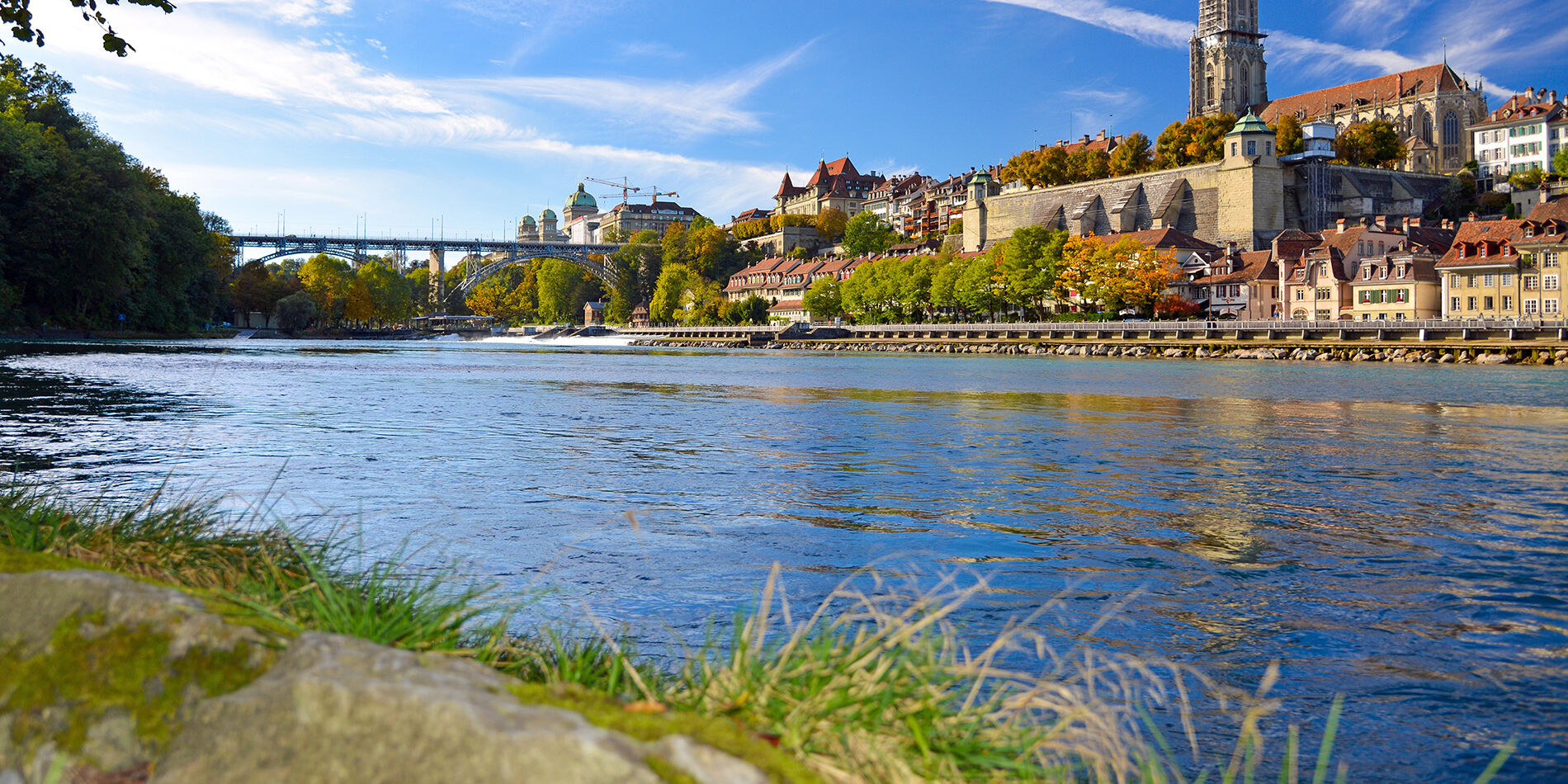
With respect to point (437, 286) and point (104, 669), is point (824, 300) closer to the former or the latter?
point (437, 286)

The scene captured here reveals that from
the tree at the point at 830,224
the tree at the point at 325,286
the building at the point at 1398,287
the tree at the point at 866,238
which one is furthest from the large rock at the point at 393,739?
the tree at the point at 830,224

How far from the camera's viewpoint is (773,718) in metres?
2.70

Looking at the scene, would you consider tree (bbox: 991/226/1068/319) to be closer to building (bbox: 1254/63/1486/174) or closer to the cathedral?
the cathedral

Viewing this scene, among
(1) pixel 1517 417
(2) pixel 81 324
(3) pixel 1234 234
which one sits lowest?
(1) pixel 1517 417

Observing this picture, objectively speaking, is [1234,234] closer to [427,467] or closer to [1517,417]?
[1517,417]

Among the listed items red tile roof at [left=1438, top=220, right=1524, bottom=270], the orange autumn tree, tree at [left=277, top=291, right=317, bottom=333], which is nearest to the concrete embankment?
the orange autumn tree

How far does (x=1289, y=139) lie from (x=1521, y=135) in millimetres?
27747

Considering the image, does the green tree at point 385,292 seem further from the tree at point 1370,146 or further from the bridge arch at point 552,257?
the tree at point 1370,146

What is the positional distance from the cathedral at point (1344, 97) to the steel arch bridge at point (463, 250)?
94.8 m

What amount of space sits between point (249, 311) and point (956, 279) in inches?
3155

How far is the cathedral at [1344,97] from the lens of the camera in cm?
12594

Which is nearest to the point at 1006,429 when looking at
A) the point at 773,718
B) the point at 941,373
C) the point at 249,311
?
the point at 773,718

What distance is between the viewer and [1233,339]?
2840 inches

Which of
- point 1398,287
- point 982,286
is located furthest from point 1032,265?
point 1398,287
